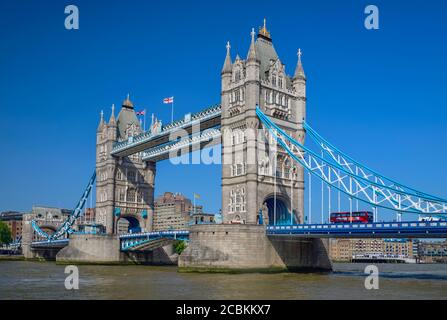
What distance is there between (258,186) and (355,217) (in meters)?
10.6

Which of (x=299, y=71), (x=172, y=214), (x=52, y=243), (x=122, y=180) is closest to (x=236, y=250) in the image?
(x=299, y=71)

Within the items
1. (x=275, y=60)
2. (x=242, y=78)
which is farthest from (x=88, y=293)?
(x=275, y=60)

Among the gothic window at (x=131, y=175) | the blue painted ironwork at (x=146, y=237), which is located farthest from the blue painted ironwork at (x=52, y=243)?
the blue painted ironwork at (x=146, y=237)

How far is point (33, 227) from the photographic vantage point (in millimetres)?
124375

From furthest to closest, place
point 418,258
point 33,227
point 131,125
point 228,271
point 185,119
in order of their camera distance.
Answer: point 418,258 < point 33,227 < point 131,125 < point 185,119 < point 228,271

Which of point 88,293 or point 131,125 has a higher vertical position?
point 131,125

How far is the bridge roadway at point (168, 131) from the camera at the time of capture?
2778 inches

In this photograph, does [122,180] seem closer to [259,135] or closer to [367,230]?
[259,135]

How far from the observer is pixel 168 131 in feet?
255

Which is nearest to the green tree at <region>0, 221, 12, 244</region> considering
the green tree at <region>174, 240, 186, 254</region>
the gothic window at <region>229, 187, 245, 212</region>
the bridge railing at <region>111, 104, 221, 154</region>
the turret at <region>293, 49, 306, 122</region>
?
the green tree at <region>174, 240, 186, 254</region>

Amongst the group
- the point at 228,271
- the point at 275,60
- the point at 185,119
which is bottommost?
the point at 228,271

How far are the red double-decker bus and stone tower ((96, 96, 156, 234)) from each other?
144ft
